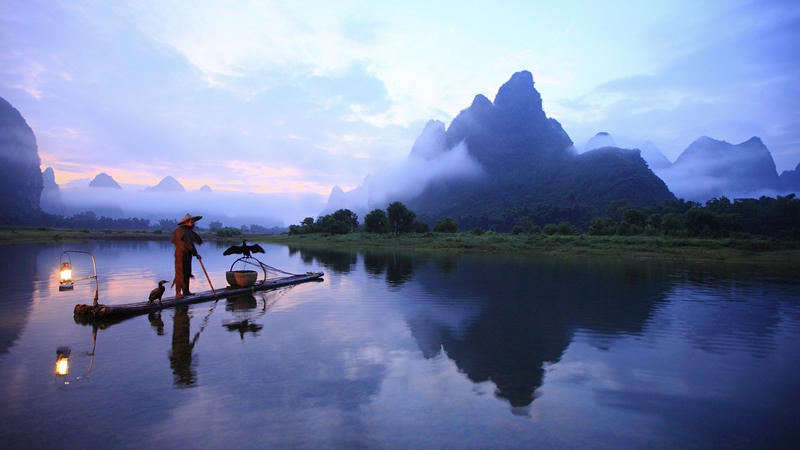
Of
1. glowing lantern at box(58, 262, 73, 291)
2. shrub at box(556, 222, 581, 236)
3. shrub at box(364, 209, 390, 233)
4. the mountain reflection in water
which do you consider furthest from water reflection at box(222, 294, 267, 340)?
shrub at box(364, 209, 390, 233)

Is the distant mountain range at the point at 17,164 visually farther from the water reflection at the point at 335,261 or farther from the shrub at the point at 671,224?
the shrub at the point at 671,224

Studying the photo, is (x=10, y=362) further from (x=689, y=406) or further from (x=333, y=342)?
(x=689, y=406)

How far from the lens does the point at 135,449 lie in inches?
153

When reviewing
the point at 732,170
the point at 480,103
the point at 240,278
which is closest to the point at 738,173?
the point at 732,170

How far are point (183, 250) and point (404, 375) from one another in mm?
7324

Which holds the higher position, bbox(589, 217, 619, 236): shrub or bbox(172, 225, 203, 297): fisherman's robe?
bbox(589, 217, 619, 236): shrub

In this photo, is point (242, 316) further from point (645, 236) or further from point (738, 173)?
point (738, 173)

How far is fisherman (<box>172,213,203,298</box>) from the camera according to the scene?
10.6 m

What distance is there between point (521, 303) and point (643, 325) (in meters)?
3.32

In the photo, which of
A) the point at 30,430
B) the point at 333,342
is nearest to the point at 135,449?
the point at 30,430

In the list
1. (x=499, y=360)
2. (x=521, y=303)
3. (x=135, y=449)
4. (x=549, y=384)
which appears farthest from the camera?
(x=521, y=303)

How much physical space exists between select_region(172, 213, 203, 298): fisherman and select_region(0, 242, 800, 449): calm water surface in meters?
0.75

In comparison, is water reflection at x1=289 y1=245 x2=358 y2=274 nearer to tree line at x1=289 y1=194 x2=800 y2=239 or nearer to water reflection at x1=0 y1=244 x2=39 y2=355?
water reflection at x1=0 y1=244 x2=39 y2=355

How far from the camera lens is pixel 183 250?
415 inches
